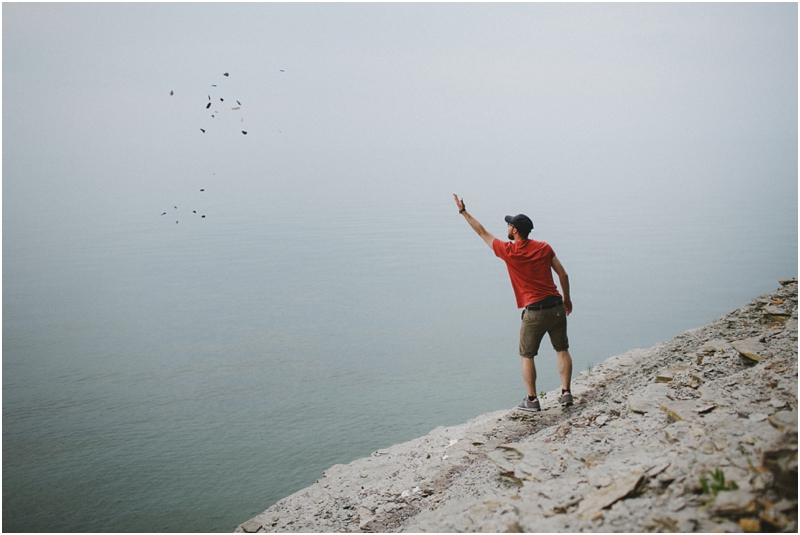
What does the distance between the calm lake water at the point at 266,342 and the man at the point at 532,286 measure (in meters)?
4.97

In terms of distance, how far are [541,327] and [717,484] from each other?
3.06 m

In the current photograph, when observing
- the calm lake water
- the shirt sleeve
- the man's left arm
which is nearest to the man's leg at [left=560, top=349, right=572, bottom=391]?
the man's left arm

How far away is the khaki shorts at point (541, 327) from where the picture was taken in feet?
20.8

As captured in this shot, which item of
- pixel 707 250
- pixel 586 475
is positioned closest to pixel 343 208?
pixel 707 250

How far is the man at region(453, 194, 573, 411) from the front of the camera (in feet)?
20.1

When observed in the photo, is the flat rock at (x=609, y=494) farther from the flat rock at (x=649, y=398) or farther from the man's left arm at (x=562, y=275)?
the man's left arm at (x=562, y=275)

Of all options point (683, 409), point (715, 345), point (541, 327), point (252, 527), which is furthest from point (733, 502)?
point (252, 527)

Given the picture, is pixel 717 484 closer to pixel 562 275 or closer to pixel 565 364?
pixel 562 275

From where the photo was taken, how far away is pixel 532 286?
6301mm

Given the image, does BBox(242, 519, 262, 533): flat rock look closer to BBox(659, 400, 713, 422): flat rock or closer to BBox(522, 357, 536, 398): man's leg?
BBox(522, 357, 536, 398): man's leg

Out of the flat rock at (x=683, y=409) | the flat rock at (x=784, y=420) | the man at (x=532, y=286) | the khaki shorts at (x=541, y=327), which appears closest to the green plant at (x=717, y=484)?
the flat rock at (x=784, y=420)

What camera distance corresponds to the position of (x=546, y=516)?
3.93 meters

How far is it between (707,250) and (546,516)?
3222cm

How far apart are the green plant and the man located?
2.70 metres
